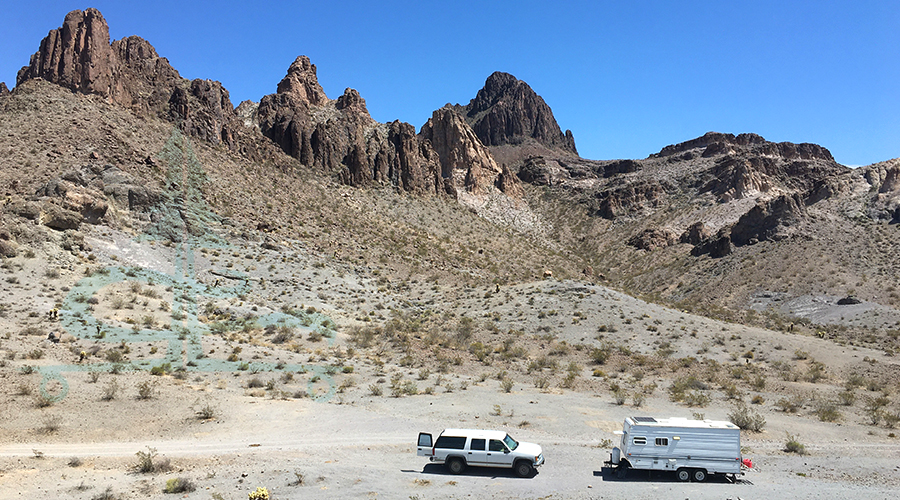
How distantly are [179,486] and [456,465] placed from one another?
259 inches

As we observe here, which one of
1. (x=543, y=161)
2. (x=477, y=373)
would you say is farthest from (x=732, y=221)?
(x=477, y=373)

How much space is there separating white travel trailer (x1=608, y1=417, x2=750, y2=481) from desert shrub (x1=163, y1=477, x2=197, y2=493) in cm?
1040

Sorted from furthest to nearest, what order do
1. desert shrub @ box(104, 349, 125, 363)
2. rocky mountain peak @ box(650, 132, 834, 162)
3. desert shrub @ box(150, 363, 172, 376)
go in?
rocky mountain peak @ box(650, 132, 834, 162) → desert shrub @ box(104, 349, 125, 363) → desert shrub @ box(150, 363, 172, 376)

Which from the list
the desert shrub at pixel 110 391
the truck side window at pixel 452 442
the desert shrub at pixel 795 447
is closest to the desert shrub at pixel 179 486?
the truck side window at pixel 452 442

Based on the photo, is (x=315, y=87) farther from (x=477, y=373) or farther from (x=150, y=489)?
(x=150, y=489)

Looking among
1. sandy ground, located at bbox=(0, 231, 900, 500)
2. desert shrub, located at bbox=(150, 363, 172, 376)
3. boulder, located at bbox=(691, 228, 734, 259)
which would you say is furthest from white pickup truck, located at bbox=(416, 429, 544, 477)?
boulder, located at bbox=(691, 228, 734, 259)

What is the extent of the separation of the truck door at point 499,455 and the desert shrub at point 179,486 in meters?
7.06

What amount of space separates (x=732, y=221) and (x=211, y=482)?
8362 cm

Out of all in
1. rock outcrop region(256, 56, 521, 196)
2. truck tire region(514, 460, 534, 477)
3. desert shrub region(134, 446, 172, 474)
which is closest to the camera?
desert shrub region(134, 446, 172, 474)

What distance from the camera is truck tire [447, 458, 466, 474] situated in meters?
13.7

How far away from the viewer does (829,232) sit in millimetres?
63219

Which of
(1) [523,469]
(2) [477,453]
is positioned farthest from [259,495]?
(1) [523,469]

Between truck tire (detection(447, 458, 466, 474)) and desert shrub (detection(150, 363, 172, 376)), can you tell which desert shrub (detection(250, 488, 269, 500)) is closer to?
truck tire (detection(447, 458, 466, 474))

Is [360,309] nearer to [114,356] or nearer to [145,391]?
[114,356]
